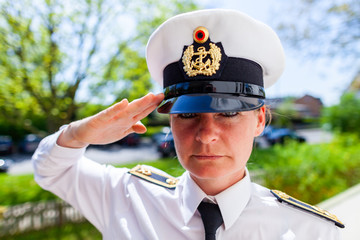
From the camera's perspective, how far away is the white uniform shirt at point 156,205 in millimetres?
1210

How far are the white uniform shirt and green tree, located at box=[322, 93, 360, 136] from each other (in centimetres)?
1582

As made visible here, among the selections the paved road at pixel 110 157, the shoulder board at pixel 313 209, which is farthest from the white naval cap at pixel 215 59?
the paved road at pixel 110 157

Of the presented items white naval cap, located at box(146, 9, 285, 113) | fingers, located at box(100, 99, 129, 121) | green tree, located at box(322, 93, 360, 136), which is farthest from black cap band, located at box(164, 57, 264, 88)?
green tree, located at box(322, 93, 360, 136)

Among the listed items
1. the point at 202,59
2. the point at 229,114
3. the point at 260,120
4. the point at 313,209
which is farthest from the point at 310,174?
the point at 202,59

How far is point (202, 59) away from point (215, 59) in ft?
0.19

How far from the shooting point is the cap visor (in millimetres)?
1016

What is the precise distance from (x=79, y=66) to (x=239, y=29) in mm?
4927

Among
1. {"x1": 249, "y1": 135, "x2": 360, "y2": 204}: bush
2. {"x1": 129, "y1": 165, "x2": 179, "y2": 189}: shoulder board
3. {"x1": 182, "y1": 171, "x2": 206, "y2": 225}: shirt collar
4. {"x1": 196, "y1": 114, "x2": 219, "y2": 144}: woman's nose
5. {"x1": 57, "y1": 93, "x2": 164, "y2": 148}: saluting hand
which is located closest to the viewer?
{"x1": 196, "y1": 114, "x2": 219, "y2": 144}: woman's nose

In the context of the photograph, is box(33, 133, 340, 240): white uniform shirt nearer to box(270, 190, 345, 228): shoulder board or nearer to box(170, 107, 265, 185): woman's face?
box(270, 190, 345, 228): shoulder board

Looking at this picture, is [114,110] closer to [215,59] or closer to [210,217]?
[215,59]

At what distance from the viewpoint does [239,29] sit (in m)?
1.16

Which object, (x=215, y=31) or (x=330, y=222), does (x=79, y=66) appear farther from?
(x=330, y=222)

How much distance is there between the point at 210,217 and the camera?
1169 mm

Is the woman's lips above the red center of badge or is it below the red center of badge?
below
